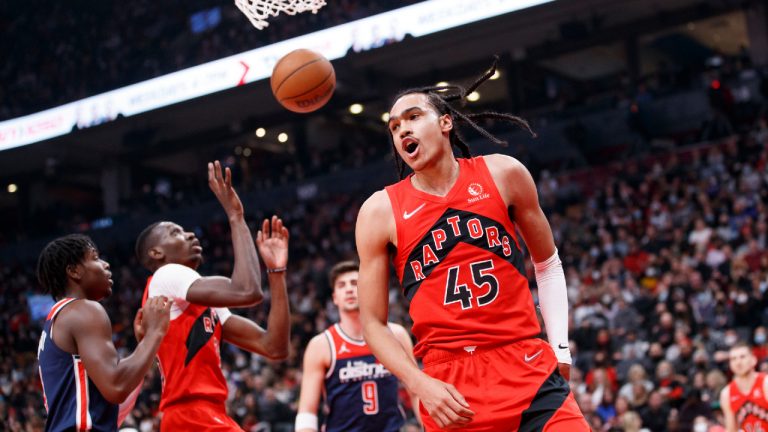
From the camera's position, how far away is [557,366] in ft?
11.4

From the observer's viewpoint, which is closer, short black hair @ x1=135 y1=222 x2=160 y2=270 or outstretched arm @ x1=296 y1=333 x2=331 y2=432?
short black hair @ x1=135 y1=222 x2=160 y2=270

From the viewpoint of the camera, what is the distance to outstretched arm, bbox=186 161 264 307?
14.2 feet

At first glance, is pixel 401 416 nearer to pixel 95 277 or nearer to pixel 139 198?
pixel 95 277

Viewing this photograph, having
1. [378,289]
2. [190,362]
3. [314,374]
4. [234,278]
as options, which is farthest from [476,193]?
[314,374]

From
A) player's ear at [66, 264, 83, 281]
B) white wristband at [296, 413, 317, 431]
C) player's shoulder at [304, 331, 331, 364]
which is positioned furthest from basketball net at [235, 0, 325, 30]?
player's ear at [66, 264, 83, 281]

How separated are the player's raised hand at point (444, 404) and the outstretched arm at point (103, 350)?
1302 mm

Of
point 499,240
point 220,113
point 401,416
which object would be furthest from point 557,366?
point 220,113

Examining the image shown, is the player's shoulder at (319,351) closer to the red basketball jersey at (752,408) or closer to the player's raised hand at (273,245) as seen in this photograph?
the player's raised hand at (273,245)

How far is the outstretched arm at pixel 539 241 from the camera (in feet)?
11.8

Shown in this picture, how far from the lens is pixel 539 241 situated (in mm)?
3662

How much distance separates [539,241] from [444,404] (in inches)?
34.2

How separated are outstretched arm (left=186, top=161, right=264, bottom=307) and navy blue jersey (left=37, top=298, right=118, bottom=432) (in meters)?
0.71

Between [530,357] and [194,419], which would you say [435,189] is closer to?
[530,357]

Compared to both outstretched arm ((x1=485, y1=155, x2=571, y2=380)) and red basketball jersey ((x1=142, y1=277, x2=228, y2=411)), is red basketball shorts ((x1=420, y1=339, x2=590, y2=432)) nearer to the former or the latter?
outstretched arm ((x1=485, y1=155, x2=571, y2=380))
